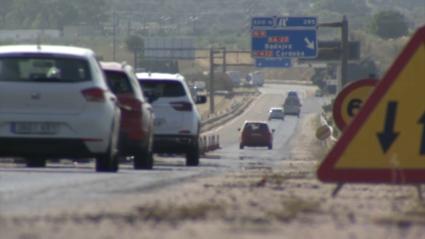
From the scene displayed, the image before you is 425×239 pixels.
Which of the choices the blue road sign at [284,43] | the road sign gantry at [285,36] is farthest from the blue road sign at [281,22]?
the blue road sign at [284,43]

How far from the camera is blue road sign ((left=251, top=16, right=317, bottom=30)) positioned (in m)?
58.8

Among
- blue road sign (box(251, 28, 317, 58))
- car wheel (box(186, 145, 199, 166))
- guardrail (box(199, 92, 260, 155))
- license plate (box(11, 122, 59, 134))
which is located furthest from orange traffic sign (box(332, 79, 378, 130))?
blue road sign (box(251, 28, 317, 58))

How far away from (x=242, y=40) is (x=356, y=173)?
12225 cm

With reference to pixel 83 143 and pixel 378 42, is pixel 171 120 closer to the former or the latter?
pixel 83 143

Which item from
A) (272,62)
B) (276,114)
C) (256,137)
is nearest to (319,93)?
(276,114)

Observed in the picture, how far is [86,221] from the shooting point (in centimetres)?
1086

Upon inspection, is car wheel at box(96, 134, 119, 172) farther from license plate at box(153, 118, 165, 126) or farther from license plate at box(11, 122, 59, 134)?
license plate at box(153, 118, 165, 126)

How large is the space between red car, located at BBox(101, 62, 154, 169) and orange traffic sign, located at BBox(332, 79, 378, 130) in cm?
381

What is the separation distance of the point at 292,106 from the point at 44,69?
93744 mm

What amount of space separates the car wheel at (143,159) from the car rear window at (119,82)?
101cm

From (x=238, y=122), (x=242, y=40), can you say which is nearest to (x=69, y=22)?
(x=238, y=122)

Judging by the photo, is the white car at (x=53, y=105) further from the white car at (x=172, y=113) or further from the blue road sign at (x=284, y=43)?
the blue road sign at (x=284, y=43)

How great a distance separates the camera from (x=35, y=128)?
1852 cm

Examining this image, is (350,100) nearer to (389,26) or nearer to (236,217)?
(236,217)
